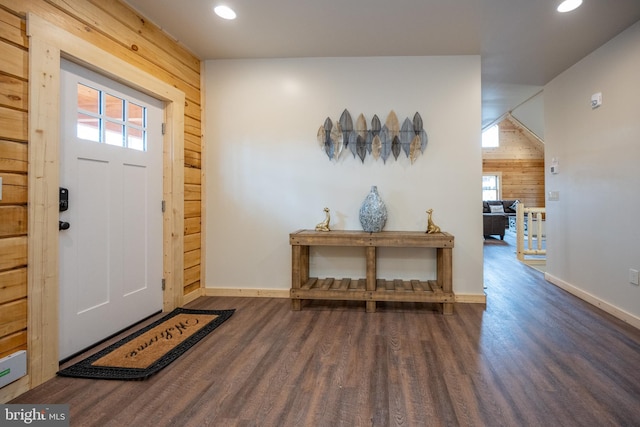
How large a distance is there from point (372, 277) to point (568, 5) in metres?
2.48

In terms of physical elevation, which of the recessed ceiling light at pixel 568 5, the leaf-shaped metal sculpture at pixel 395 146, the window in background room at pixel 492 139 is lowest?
the leaf-shaped metal sculpture at pixel 395 146

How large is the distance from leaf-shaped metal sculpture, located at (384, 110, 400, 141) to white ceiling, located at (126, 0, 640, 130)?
59 centimetres

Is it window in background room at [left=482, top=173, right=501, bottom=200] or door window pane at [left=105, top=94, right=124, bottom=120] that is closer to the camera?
door window pane at [left=105, top=94, right=124, bottom=120]

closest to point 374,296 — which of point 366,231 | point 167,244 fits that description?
point 366,231

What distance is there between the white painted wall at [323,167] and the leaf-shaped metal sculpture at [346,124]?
0.07 metres

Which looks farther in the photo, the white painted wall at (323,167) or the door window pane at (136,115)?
the white painted wall at (323,167)

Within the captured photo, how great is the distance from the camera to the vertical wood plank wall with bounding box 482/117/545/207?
994 centimetres

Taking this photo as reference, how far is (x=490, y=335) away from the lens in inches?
88.0

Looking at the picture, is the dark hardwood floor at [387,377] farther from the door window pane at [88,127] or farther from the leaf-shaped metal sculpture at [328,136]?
the leaf-shaped metal sculpture at [328,136]

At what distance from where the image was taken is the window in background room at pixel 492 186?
396 inches

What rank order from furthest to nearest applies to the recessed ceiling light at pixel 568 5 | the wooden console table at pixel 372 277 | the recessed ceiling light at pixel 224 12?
the wooden console table at pixel 372 277 → the recessed ceiling light at pixel 224 12 → the recessed ceiling light at pixel 568 5

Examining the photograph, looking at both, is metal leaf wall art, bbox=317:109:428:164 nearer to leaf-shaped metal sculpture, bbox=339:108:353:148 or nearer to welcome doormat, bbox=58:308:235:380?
leaf-shaped metal sculpture, bbox=339:108:353:148

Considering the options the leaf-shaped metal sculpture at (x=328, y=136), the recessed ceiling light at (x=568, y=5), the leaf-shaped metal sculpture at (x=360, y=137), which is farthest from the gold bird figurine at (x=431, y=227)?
the recessed ceiling light at (x=568, y=5)

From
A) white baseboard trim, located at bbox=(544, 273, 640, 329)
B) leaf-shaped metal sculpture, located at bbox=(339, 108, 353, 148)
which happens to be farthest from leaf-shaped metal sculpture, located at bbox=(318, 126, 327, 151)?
white baseboard trim, located at bbox=(544, 273, 640, 329)
